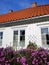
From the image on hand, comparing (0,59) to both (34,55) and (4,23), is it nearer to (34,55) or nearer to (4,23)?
(34,55)

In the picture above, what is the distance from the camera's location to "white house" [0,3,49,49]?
53.9 ft

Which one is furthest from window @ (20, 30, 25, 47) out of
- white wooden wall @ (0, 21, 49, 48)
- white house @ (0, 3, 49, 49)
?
white wooden wall @ (0, 21, 49, 48)

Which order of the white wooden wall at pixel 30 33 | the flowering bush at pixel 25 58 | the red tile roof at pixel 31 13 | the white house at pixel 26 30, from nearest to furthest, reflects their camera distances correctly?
the flowering bush at pixel 25 58 < the white house at pixel 26 30 < the white wooden wall at pixel 30 33 < the red tile roof at pixel 31 13

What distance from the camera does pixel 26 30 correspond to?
17.7 m

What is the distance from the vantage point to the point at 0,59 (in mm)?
6656

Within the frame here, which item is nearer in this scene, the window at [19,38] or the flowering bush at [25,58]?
the flowering bush at [25,58]

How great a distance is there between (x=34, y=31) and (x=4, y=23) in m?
4.06

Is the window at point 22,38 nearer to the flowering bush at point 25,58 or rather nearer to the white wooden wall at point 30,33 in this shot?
the white wooden wall at point 30,33

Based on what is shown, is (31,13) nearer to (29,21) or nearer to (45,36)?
(29,21)

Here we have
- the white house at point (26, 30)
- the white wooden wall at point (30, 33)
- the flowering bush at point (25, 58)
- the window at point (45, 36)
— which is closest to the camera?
the flowering bush at point (25, 58)

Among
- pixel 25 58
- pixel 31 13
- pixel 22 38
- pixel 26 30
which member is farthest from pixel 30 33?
pixel 25 58

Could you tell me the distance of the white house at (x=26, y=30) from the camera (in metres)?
16.4

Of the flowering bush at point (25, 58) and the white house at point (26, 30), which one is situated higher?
the white house at point (26, 30)

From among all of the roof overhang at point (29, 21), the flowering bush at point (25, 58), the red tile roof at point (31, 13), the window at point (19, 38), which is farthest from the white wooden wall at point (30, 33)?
the flowering bush at point (25, 58)
